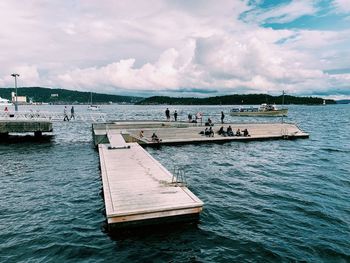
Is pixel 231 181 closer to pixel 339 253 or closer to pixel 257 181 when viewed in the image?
pixel 257 181

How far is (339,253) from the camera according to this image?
1090 cm

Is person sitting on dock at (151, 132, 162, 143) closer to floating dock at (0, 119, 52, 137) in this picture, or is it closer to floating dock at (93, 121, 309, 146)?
floating dock at (93, 121, 309, 146)

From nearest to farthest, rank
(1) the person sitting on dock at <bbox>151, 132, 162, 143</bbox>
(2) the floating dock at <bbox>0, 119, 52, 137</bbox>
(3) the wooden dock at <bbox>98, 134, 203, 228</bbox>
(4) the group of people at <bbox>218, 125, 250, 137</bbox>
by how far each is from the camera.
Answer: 1. (3) the wooden dock at <bbox>98, 134, 203, 228</bbox>
2. (1) the person sitting on dock at <bbox>151, 132, 162, 143</bbox>
3. (2) the floating dock at <bbox>0, 119, 52, 137</bbox>
4. (4) the group of people at <bbox>218, 125, 250, 137</bbox>

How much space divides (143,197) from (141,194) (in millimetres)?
425

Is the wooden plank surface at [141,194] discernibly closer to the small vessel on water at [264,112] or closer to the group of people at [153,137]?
the group of people at [153,137]

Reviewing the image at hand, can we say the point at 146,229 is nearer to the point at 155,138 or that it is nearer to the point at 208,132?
the point at 155,138

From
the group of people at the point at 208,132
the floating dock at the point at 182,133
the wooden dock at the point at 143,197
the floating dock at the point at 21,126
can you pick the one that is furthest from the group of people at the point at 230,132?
the floating dock at the point at 21,126

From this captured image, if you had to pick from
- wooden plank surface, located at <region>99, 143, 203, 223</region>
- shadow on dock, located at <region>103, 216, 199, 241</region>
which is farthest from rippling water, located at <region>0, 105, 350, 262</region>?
wooden plank surface, located at <region>99, 143, 203, 223</region>

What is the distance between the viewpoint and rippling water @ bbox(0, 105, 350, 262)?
10766mm

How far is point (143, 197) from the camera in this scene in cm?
1320

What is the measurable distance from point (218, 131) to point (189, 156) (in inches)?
485

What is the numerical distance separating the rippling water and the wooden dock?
2.22 ft

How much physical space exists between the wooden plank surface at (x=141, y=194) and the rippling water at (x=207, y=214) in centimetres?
89

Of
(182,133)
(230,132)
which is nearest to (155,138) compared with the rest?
(182,133)
